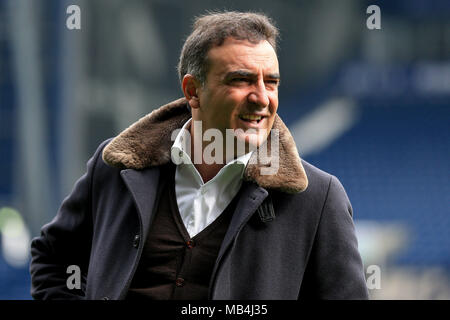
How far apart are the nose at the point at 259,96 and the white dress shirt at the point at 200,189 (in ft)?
0.53

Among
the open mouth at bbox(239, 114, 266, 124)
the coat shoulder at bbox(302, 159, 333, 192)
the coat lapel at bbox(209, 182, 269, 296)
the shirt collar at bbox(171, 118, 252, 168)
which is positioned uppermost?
the open mouth at bbox(239, 114, 266, 124)

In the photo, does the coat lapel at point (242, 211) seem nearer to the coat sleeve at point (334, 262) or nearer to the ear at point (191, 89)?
the coat sleeve at point (334, 262)

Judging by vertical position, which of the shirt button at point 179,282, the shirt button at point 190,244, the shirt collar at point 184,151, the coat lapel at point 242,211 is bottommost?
the shirt button at point 179,282

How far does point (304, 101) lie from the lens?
8906 millimetres

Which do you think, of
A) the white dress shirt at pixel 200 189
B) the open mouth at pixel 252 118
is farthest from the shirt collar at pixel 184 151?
the open mouth at pixel 252 118

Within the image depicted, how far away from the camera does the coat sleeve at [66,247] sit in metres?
2.10

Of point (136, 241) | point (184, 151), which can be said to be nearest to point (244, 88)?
point (184, 151)

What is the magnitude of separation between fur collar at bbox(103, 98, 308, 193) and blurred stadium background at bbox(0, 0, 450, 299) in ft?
18.1

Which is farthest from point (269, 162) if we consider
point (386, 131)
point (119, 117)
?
point (386, 131)

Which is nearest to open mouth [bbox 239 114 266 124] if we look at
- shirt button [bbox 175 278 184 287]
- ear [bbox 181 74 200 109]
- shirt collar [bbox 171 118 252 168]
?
shirt collar [bbox 171 118 252 168]

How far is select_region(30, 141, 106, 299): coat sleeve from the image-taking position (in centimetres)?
210

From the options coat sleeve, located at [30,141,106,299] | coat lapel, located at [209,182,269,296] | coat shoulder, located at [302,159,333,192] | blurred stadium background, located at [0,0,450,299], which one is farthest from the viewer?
blurred stadium background, located at [0,0,450,299]

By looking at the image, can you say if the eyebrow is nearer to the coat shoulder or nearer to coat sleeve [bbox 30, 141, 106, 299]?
the coat shoulder
